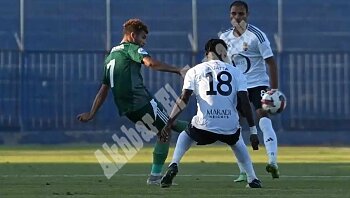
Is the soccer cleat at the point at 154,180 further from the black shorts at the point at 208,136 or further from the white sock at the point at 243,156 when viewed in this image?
the white sock at the point at 243,156

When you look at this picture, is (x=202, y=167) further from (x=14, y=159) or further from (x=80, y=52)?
(x=80, y=52)

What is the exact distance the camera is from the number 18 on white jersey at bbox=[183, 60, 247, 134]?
504 inches

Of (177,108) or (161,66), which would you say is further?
(161,66)

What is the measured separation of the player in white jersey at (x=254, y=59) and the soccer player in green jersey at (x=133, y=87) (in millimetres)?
1469

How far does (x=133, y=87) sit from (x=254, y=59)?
189 cm

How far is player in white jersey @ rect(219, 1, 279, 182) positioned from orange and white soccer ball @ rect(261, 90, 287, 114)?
176mm

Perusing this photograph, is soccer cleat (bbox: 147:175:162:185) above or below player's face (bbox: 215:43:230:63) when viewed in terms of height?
below

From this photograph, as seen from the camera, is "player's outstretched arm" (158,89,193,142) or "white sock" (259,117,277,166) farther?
"white sock" (259,117,277,166)

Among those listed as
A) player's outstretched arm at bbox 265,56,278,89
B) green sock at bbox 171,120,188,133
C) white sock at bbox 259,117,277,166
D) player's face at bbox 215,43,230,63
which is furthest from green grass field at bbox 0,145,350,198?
player's face at bbox 215,43,230,63

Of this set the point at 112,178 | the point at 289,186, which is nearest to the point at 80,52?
the point at 112,178

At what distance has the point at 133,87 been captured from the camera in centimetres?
1414

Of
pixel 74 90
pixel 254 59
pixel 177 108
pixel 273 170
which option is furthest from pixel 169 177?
pixel 74 90

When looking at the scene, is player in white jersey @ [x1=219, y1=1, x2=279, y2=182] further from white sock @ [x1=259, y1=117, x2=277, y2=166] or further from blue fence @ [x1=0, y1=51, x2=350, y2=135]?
blue fence @ [x1=0, y1=51, x2=350, y2=135]

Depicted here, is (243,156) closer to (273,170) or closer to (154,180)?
(154,180)
